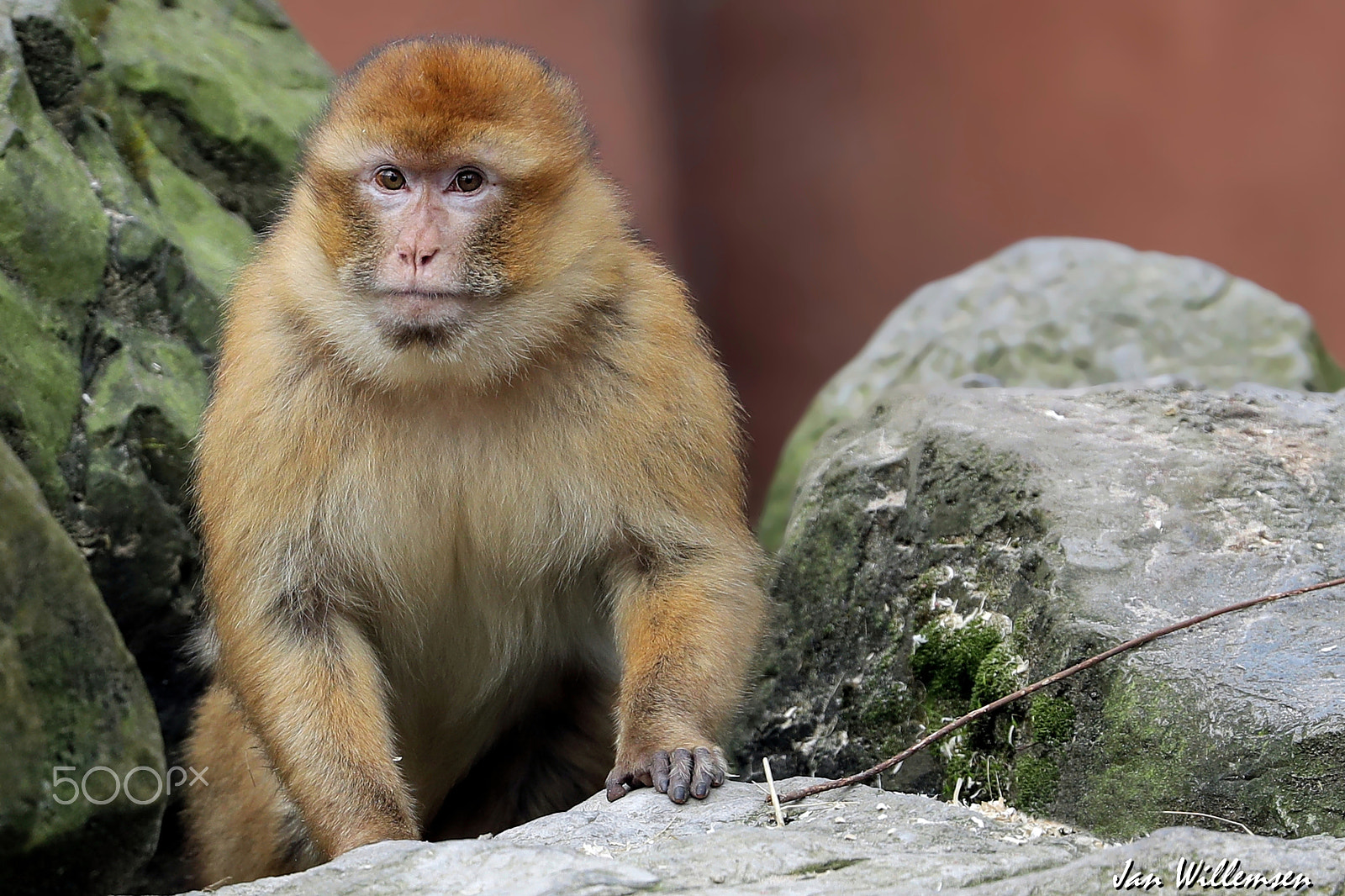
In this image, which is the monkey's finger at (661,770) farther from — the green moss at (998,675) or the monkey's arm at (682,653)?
the green moss at (998,675)

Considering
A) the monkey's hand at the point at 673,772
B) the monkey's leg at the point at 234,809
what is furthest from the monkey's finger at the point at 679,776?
the monkey's leg at the point at 234,809

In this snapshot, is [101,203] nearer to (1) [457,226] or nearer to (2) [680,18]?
(1) [457,226]

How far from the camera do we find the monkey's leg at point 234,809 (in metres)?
4.03

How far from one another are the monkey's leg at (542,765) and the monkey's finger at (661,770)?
2.85 ft

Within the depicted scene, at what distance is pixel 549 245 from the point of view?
3.61 m

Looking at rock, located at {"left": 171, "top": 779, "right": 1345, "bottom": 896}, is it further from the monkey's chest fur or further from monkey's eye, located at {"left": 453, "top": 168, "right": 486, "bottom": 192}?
monkey's eye, located at {"left": 453, "top": 168, "right": 486, "bottom": 192}

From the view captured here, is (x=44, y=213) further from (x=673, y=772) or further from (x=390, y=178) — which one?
(x=673, y=772)

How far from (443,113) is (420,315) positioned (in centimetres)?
50

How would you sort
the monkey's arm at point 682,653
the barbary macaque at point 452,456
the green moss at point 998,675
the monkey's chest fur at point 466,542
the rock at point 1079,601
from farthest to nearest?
the monkey's chest fur at point 466,542 → the green moss at point 998,675 → the barbary macaque at point 452,456 → the monkey's arm at point 682,653 → the rock at point 1079,601

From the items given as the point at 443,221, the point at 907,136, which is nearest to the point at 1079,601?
the point at 443,221

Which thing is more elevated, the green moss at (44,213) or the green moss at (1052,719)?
the green moss at (44,213)

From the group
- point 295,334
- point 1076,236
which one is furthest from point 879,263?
point 295,334
